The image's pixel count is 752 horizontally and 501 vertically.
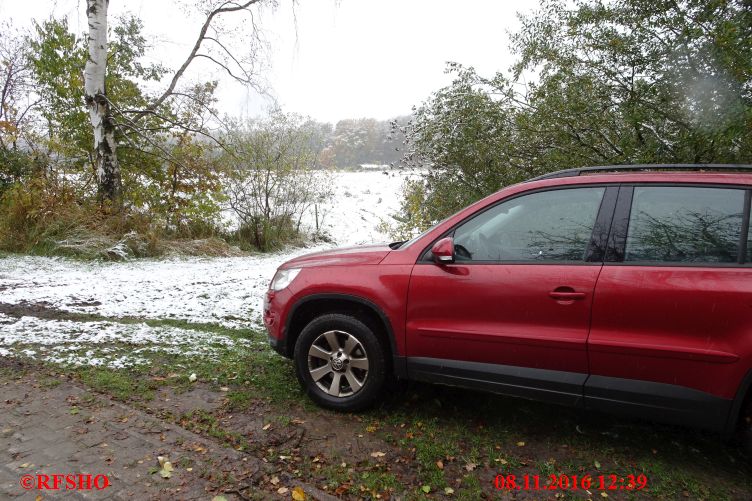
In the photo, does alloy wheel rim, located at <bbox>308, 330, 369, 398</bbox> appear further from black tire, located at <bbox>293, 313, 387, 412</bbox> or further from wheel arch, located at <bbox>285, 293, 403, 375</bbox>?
wheel arch, located at <bbox>285, 293, 403, 375</bbox>

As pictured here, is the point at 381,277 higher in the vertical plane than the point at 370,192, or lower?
lower

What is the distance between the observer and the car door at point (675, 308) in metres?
2.42

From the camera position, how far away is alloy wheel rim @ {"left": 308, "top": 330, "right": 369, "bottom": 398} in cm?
333

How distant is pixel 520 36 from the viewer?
22.7 ft

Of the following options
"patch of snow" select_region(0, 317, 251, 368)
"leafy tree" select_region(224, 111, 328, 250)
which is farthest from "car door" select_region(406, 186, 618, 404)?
"leafy tree" select_region(224, 111, 328, 250)

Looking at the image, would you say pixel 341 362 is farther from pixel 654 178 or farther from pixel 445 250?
pixel 654 178

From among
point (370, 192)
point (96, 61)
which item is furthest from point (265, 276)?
point (370, 192)

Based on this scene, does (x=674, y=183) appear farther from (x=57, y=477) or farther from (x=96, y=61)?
(x=96, y=61)

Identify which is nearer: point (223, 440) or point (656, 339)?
point (656, 339)

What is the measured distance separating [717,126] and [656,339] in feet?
10.5

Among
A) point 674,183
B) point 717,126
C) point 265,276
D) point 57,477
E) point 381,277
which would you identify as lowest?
point 57,477

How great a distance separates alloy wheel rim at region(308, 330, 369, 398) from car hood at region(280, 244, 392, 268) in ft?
1.74

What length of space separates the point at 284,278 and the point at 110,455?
5.29 ft

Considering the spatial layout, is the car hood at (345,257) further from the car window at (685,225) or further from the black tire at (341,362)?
the car window at (685,225)
